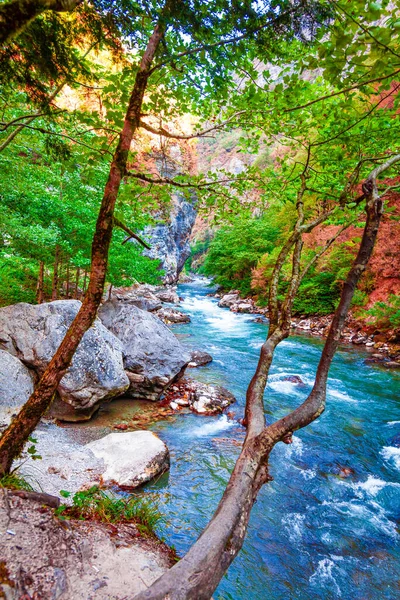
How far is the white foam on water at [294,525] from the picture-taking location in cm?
414

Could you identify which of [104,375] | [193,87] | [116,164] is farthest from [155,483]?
[193,87]

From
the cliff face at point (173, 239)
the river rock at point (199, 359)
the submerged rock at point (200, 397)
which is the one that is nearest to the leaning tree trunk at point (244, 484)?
the submerged rock at point (200, 397)

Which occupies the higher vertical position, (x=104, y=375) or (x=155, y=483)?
(x=104, y=375)

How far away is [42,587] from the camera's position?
1.95 meters

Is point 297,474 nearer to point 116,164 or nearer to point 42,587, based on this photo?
point 42,587

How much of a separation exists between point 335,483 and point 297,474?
638 mm

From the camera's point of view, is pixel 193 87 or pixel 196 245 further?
pixel 196 245

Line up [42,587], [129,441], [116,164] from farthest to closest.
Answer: [129,441]
[116,164]
[42,587]

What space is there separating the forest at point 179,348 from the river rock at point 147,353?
0.19 feet

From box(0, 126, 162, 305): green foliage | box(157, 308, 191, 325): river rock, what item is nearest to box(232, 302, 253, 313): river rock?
box(157, 308, 191, 325): river rock

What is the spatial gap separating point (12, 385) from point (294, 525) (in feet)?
16.7

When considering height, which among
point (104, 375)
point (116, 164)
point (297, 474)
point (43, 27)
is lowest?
point (297, 474)

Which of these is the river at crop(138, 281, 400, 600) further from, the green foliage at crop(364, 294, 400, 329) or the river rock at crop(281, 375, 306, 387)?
the green foliage at crop(364, 294, 400, 329)

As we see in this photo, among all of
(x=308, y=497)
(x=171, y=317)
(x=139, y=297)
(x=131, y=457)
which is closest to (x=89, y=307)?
(x=131, y=457)
